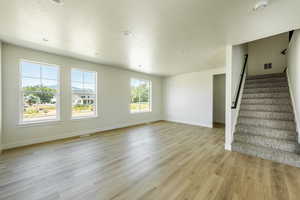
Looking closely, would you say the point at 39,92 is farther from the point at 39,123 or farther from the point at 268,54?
the point at 268,54

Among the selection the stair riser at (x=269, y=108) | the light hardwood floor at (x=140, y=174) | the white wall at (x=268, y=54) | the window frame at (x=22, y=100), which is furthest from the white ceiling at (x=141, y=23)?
the white wall at (x=268, y=54)

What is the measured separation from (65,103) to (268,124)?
229 inches

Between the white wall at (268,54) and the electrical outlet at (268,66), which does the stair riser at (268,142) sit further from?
the electrical outlet at (268,66)

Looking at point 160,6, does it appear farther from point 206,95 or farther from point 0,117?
point 206,95

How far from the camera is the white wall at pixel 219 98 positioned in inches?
257

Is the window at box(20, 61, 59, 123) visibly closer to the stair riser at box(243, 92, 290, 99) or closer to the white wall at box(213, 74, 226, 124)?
the stair riser at box(243, 92, 290, 99)

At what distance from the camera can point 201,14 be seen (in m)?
1.92

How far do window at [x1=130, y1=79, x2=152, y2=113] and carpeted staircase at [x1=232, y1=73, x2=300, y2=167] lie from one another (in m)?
4.24

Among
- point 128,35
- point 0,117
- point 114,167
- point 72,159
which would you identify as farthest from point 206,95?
point 0,117

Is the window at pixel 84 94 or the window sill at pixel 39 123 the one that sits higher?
the window at pixel 84 94

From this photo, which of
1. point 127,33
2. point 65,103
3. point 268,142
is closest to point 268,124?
point 268,142

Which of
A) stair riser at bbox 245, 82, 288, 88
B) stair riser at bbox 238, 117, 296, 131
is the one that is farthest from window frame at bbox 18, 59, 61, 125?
stair riser at bbox 245, 82, 288, 88

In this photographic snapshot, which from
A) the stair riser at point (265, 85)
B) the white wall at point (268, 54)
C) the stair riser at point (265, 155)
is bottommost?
the stair riser at point (265, 155)

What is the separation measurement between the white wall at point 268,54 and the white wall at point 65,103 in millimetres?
4864
